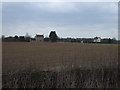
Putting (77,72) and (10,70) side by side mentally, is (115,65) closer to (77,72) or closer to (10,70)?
(77,72)

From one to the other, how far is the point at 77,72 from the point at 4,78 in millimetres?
2612

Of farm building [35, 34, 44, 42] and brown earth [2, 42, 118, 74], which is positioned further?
farm building [35, 34, 44, 42]

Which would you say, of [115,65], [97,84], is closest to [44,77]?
[97,84]

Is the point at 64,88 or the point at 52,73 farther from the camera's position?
the point at 52,73

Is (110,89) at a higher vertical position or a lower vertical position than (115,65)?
lower

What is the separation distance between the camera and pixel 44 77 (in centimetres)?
759

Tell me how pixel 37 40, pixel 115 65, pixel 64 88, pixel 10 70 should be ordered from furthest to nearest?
1. pixel 37 40
2. pixel 115 65
3. pixel 10 70
4. pixel 64 88

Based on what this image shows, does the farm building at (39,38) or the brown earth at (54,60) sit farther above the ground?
the farm building at (39,38)

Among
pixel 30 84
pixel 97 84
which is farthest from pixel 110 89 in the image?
pixel 30 84

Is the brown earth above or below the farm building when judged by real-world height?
below

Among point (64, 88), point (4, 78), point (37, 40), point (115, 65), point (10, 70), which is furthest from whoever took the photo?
point (37, 40)

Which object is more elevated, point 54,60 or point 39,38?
point 39,38

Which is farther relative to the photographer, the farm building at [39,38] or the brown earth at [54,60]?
the farm building at [39,38]

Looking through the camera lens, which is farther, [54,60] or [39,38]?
[39,38]
